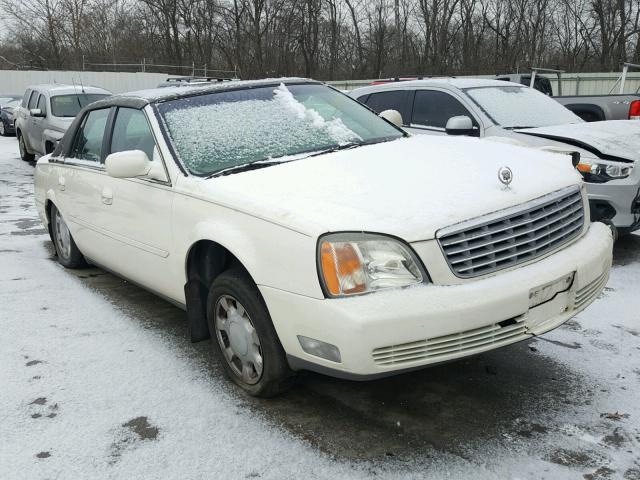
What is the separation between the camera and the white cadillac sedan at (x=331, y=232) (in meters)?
2.60

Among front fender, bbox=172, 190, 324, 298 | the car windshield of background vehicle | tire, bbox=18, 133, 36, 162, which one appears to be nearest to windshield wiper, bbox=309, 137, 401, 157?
front fender, bbox=172, 190, 324, 298

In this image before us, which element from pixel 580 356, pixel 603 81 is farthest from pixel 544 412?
pixel 603 81

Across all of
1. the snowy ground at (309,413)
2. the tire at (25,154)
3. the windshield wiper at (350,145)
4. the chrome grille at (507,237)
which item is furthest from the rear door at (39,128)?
the chrome grille at (507,237)

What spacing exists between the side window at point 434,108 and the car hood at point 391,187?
3.10 metres

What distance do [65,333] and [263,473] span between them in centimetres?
215

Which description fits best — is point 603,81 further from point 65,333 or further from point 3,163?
point 65,333

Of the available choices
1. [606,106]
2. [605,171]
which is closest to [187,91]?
[605,171]

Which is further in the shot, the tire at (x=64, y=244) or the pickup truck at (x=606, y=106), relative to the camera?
the pickup truck at (x=606, y=106)

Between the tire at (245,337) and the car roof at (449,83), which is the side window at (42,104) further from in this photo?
the tire at (245,337)

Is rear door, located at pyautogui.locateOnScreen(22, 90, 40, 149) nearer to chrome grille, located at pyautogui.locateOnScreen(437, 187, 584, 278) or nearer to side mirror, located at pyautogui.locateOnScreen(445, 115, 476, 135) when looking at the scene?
side mirror, located at pyautogui.locateOnScreen(445, 115, 476, 135)

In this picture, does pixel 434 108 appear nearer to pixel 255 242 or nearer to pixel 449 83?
pixel 449 83

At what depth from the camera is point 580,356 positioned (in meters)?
3.61

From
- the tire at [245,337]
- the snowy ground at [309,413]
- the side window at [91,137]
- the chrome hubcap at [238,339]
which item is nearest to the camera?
the snowy ground at [309,413]

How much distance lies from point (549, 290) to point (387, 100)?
16.5 ft
